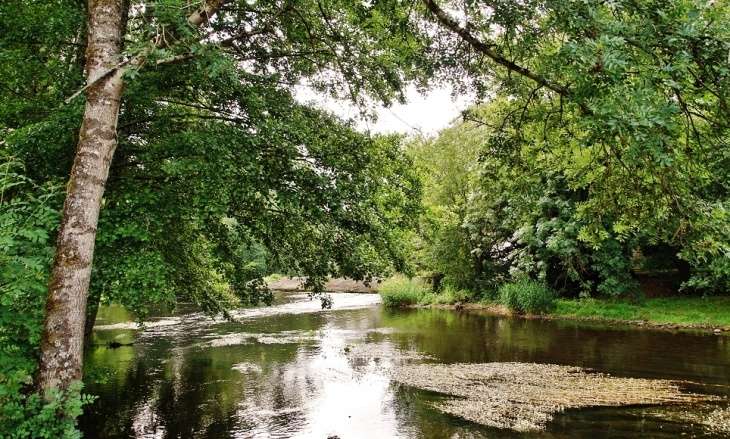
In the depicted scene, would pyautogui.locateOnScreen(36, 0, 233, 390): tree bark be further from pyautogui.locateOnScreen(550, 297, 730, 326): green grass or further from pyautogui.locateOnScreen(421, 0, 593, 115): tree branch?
pyautogui.locateOnScreen(550, 297, 730, 326): green grass

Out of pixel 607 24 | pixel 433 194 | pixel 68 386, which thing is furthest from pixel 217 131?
pixel 433 194

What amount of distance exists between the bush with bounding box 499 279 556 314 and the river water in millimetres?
1468

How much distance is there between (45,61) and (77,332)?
654 centimetres

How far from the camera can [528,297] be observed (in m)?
25.4

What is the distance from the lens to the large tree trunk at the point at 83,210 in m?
4.68

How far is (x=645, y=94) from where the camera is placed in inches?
156

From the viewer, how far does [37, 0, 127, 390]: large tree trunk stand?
15.4 feet

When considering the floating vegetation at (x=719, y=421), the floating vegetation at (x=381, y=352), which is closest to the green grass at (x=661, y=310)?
the floating vegetation at (x=381, y=352)

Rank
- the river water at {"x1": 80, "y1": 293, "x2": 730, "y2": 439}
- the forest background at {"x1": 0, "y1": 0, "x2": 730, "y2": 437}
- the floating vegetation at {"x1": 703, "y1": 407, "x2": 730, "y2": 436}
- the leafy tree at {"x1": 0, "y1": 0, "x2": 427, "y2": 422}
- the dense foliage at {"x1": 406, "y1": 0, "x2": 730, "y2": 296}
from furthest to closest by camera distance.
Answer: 1. the river water at {"x1": 80, "y1": 293, "x2": 730, "y2": 439}
2. the floating vegetation at {"x1": 703, "y1": 407, "x2": 730, "y2": 436}
3. the leafy tree at {"x1": 0, "y1": 0, "x2": 427, "y2": 422}
4. the forest background at {"x1": 0, "y1": 0, "x2": 730, "y2": 437}
5. the dense foliage at {"x1": 406, "y1": 0, "x2": 730, "y2": 296}

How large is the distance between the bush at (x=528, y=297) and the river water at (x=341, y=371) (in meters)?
1.47

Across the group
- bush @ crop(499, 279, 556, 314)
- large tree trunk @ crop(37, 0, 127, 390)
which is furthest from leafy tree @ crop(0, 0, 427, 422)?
Answer: bush @ crop(499, 279, 556, 314)

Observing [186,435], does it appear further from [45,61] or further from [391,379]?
[45,61]

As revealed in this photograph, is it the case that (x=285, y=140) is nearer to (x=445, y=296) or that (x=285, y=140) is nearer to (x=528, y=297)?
(x=528, y=297)

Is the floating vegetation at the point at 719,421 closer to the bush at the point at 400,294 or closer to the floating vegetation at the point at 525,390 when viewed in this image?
the floating vegetation at the point at 525,390
